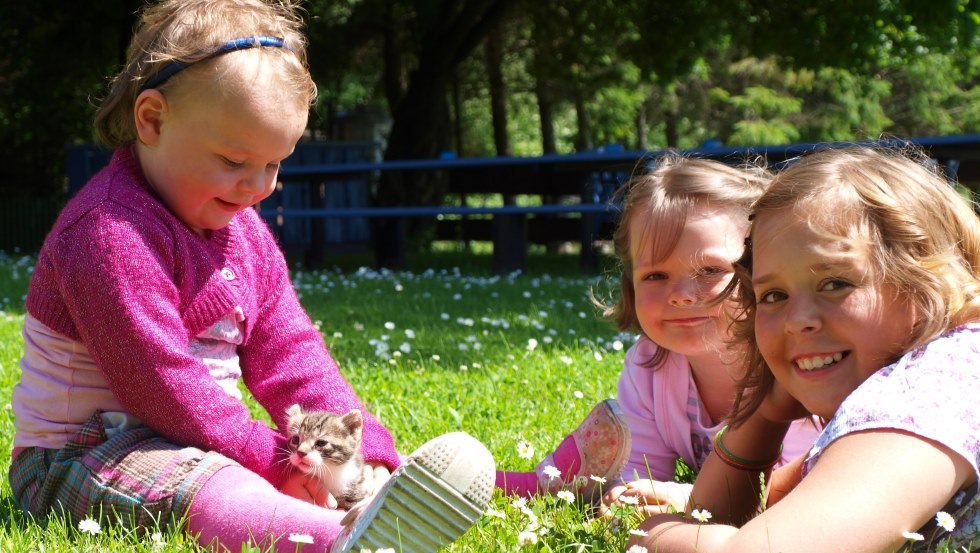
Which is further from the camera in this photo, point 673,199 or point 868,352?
point 673,199

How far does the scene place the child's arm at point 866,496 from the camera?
1888mm

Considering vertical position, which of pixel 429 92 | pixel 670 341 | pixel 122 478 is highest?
pixel 429 92

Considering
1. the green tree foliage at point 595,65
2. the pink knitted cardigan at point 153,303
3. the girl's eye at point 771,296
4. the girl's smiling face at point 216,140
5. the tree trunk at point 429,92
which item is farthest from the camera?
the tree trunk at point 429,92

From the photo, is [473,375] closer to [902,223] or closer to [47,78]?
[902,223]

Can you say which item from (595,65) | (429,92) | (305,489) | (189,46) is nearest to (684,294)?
(305,489)

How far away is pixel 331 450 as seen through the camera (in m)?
2.92

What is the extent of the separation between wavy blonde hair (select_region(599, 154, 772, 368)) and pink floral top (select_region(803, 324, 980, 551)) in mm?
1271

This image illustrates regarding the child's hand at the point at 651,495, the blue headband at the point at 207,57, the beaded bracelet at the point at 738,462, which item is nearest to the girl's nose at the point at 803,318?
the beaded bracelet at the point at 738,462

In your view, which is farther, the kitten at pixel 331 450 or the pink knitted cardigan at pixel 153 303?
the kitten at pixel 331 450

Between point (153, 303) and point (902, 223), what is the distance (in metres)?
1.92

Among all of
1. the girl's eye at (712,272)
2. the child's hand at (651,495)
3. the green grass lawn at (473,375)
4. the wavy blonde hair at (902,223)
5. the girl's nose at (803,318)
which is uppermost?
the wavy blonde hair at (902,223)

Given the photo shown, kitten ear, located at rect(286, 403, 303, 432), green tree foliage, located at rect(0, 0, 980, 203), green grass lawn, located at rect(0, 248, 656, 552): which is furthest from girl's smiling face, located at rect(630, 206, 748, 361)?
green tree foliage, located at rect(0, 0, 980, 203)

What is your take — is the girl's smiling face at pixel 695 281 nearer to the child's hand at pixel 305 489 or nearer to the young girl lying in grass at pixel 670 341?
the young girl lying in grass at pixel 670 341

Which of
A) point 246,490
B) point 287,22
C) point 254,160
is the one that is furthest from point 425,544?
point 287,22
